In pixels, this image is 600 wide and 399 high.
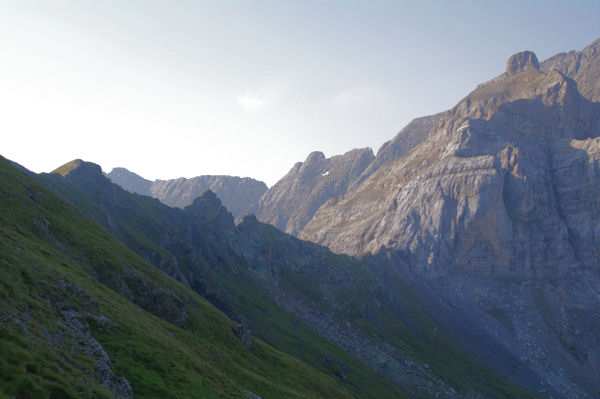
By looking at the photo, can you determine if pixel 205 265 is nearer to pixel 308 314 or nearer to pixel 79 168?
pixel 308 314

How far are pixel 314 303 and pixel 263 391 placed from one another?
134 meters

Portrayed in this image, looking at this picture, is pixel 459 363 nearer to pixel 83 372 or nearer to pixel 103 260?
pixel 103 260

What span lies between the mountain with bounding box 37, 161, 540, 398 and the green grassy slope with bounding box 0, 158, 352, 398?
37.2 meters

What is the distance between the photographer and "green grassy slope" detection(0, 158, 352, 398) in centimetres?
2516

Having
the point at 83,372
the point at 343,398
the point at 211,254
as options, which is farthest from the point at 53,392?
the point at 211,254

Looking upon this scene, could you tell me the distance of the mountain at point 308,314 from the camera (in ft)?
367

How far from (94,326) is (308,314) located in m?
132

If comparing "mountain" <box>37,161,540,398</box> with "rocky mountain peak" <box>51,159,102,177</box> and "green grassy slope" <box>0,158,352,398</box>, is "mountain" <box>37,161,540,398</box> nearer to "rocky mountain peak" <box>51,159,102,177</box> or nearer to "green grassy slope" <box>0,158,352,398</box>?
"rocky mountain peak" <box>51,159,102,177</box>

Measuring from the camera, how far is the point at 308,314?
16225 centimetres

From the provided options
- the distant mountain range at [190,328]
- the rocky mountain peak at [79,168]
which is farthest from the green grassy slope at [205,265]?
the distant mountain range at [190,328]

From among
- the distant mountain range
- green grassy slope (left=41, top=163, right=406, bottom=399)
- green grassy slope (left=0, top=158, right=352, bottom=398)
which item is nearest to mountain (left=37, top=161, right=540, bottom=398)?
green grassy slope (left=41, top=163, right=406, bottom=399)

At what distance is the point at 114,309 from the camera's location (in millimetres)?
43281

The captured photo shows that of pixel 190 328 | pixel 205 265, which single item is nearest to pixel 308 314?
pixel 205 265

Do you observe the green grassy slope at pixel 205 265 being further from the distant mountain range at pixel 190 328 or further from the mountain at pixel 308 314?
the distant mountain range at pixel 190 328
